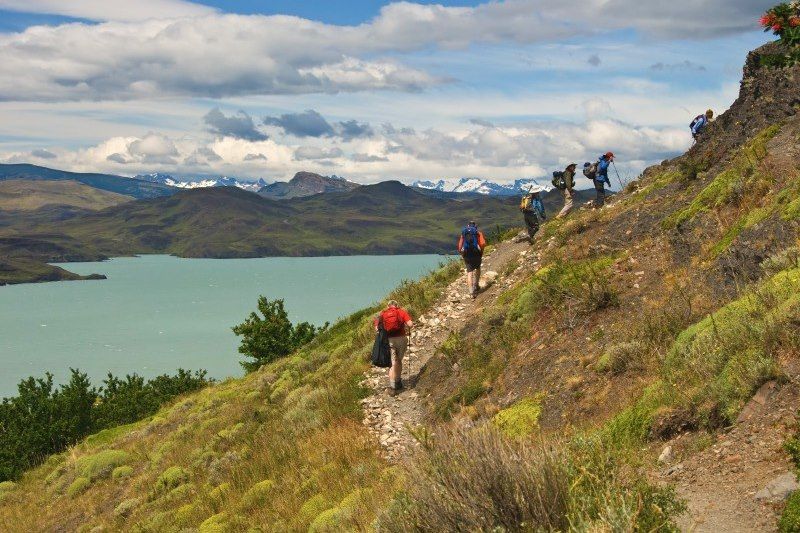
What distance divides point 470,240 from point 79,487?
16.7 meters

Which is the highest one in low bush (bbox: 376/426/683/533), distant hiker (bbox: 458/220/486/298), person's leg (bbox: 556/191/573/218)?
person's leg (bbox: 556/191/573/218)

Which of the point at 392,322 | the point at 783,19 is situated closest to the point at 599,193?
the point at 392,322

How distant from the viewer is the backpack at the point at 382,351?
18141 mm

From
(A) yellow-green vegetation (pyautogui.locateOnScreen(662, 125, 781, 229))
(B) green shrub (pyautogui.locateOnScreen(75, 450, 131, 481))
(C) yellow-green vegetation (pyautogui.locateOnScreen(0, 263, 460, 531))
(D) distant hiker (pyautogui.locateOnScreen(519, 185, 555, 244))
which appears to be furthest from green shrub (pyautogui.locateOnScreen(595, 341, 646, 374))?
(B) green shrub (pyautogui.locateOnScreen(75, 450, 131, 481))

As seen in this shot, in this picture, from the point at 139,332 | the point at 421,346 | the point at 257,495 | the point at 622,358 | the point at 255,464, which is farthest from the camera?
the point at 139,332

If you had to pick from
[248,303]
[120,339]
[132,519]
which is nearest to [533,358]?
[132,519]

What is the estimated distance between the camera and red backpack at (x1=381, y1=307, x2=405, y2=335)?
18031 millimetres

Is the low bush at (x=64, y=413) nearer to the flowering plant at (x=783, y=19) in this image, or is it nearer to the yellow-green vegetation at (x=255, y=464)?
the yellow-green vegetation at (x=255, y=464)

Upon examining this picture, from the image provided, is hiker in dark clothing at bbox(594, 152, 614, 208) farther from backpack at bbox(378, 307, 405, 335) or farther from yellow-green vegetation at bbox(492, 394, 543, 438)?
yellow-green vegetation at bbox(492, 394, 543, 438)

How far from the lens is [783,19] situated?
9.54 meters

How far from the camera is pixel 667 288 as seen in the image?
48.4ft

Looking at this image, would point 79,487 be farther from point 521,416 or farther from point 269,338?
point 521,416

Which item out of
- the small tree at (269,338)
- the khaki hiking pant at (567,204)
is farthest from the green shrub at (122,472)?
the khaki hiking pant at (567,204)

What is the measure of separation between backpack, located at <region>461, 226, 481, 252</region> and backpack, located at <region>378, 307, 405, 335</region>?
606cm
